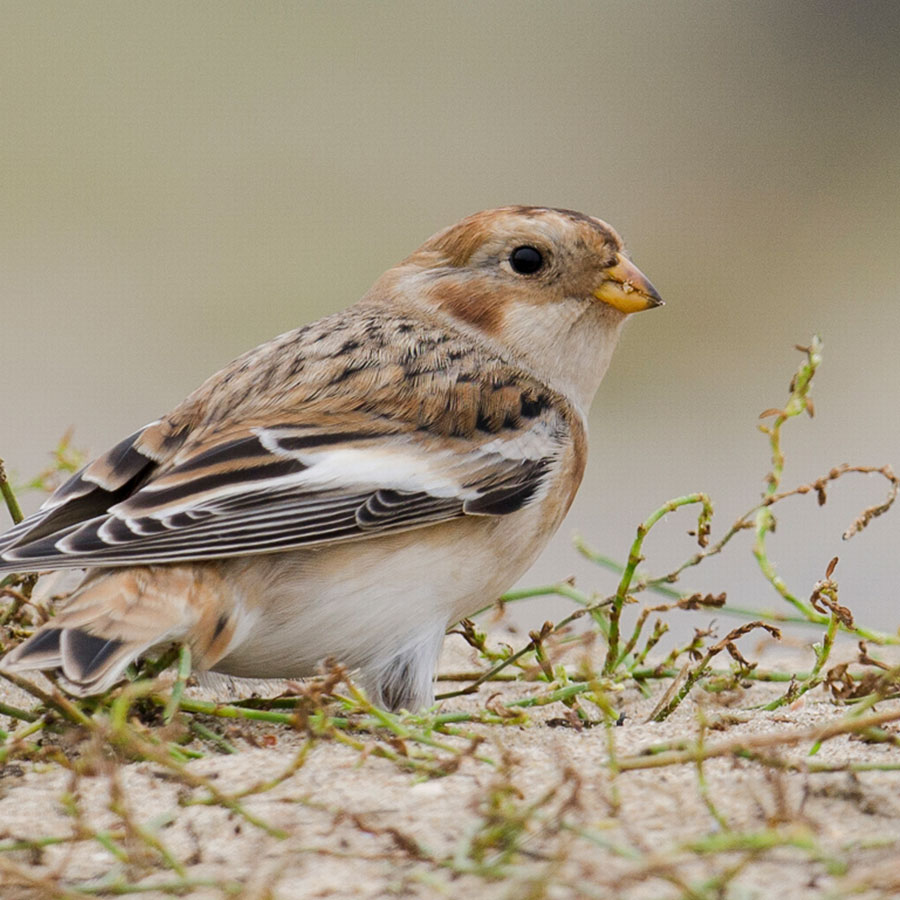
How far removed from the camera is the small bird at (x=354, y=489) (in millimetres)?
3656

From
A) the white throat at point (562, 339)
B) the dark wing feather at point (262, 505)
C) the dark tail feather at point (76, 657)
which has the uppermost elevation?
the white throat at point (562, 339)

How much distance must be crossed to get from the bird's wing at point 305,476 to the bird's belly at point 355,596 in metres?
0.07

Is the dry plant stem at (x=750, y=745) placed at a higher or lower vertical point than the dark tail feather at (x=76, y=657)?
higher

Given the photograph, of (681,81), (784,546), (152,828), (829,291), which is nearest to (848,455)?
(784,546)

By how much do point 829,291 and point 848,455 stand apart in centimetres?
501

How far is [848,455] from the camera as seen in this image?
34.3 ft

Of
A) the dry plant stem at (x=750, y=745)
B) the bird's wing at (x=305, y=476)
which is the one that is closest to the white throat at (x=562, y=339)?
the bird's wing at (x=305, y=476)

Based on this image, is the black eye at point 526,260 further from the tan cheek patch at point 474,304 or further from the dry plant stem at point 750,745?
the dry plant stem at point 750,745

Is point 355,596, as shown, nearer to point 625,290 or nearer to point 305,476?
point 305,476

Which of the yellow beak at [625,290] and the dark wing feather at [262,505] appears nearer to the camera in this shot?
the dark wing feather at [262,505]

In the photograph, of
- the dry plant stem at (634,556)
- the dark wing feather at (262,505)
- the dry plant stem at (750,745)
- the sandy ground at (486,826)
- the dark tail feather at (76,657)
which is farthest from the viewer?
the dry plant stem at (634,556)

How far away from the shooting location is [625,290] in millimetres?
4785

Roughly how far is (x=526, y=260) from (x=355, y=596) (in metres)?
1.37

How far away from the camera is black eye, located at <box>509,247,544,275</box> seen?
4.83m
